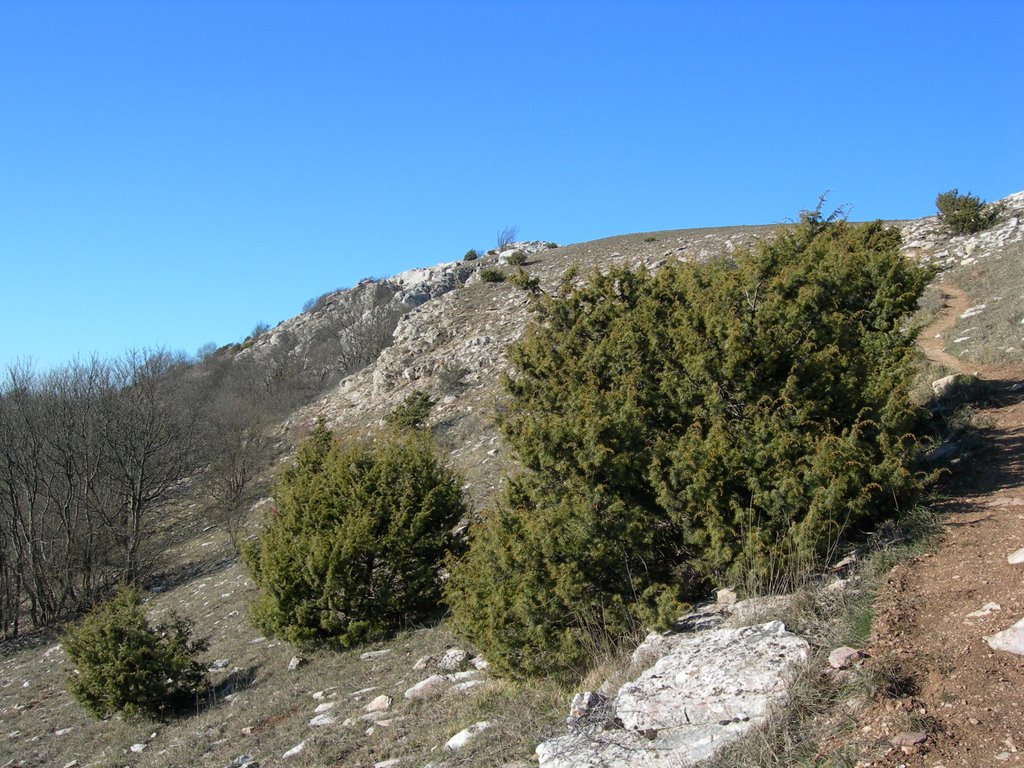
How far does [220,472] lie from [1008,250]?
79.1 feet

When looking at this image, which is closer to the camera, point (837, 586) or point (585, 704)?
point (585, 704)

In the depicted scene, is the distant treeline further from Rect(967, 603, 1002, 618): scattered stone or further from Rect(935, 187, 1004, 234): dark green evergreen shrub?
Rect(935, 187, 1004, 234): dark green evergreen shrub

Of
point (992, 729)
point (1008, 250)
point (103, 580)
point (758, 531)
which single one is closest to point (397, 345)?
point (103, 580)

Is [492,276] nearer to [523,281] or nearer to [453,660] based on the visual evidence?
[523,281]

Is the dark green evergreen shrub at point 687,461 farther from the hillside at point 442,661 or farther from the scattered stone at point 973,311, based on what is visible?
the scattered stone at point 973,311

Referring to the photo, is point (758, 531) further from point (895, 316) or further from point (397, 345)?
point (397, 345)

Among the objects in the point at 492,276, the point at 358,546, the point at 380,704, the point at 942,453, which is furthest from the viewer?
the point at 492,276

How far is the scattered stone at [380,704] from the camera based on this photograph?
7025 mm

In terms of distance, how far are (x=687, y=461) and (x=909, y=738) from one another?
3003 millimetres

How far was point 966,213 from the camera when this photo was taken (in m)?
25.7

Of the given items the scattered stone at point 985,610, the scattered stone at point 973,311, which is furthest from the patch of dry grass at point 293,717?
the scattered stone at point 973,311

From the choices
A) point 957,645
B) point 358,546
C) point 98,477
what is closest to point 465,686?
point 358,546

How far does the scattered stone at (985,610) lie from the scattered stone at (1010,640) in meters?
0.32

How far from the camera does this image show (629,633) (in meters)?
6.23
